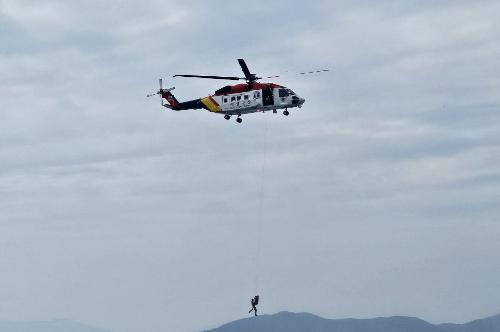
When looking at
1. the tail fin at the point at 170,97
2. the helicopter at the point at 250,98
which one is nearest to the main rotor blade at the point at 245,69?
the helicopter at the point at 250,98

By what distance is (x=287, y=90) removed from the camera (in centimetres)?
10606

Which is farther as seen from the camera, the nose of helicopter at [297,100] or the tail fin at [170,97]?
the tail fin at [170,97]

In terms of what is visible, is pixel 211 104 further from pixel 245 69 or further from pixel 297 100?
pixel 297 100

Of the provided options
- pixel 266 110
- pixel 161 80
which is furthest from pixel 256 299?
pixel 161 80

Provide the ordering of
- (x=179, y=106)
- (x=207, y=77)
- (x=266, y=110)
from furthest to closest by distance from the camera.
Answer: (x=179, y=106), (x=266, y=110), (x=207, y=77)

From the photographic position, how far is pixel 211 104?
361 ft

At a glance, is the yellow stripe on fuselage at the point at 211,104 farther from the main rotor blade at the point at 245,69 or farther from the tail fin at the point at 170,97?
the tail fin at the point at 170,97

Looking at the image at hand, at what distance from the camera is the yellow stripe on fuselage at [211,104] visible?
109 metres

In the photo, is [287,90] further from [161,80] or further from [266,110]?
[161,80]

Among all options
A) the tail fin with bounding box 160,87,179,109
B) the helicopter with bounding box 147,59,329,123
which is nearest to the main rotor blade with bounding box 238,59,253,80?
the helicopter with bounding box 147,59,329,123

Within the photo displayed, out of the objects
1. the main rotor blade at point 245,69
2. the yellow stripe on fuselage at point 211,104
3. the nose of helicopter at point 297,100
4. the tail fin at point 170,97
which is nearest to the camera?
the main rotor blade at point 245,69

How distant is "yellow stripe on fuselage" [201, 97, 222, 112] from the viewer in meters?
109

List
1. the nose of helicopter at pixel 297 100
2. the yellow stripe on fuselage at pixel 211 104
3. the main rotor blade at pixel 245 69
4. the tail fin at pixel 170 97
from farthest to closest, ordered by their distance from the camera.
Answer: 1. the tail fin at pixel 170 97
2. the yellow stripe on fuselage at pixel 211 104
3. the nose of helicopter at pixel 297 100
4. the main rotor blade at pixel 245 69

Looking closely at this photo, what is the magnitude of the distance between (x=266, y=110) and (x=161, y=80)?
79.8ft
